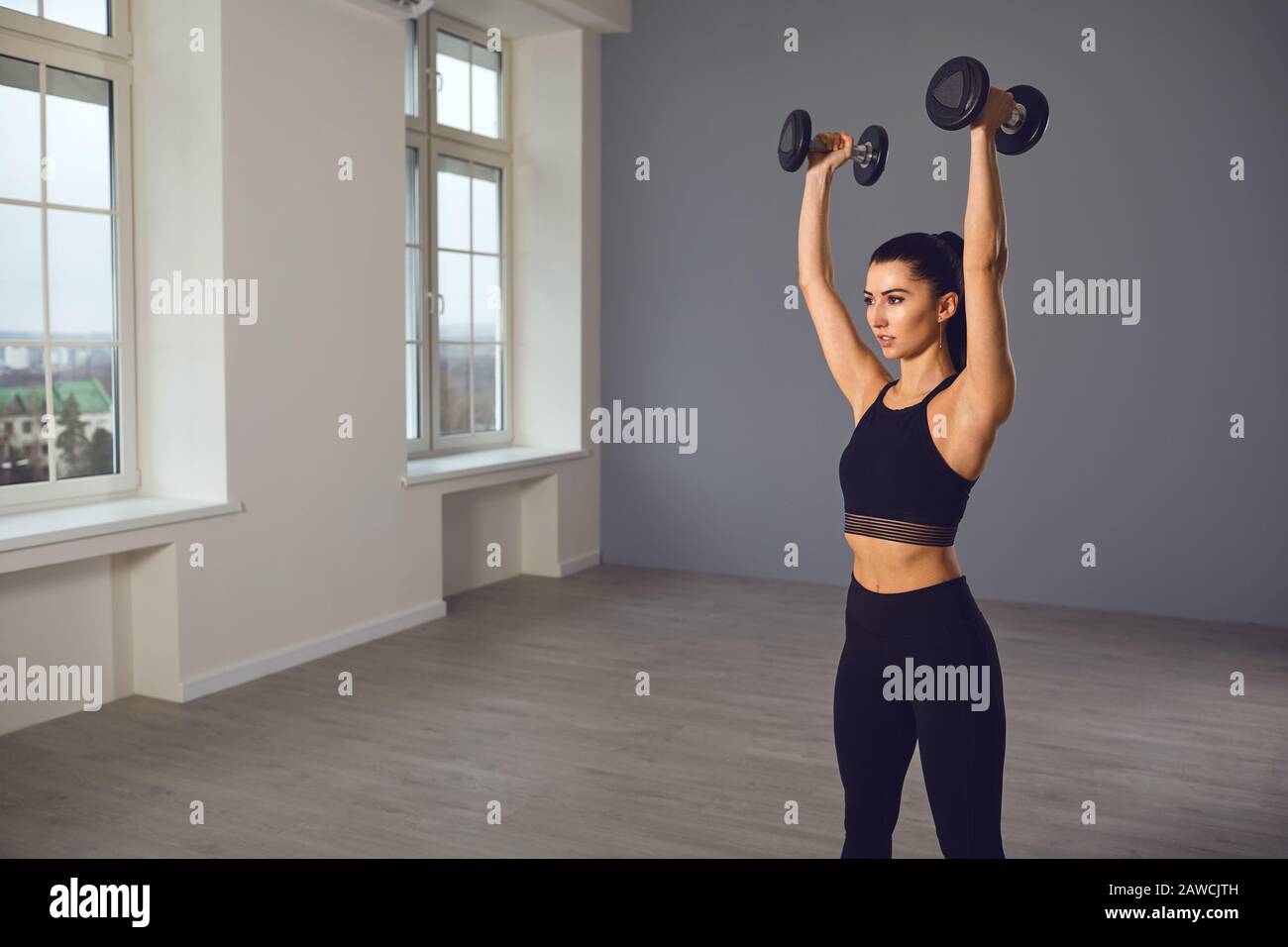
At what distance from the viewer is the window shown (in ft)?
18.9

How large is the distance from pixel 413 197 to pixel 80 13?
1.90 m

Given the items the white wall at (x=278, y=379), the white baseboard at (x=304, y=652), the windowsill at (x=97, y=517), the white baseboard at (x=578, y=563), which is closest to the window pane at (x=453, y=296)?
the white wall at (x=278, y=379)

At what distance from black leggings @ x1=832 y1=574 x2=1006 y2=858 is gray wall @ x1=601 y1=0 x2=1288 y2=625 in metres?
4.07

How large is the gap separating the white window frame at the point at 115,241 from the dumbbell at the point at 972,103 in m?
3.26

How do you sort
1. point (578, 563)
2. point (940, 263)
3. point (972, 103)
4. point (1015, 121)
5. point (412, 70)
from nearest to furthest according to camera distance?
point (972, 103)
point (1015, 121)
point (940, 263)
point (412, 70)
point (578, 563)

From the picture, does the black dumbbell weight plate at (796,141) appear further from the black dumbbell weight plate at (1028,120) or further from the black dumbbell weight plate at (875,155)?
the black dumbbell weight plate at (1028,120)

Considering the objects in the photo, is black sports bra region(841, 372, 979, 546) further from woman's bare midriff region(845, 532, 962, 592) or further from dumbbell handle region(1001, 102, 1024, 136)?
dumbbell handle region(1001, 102, 1024, 136)

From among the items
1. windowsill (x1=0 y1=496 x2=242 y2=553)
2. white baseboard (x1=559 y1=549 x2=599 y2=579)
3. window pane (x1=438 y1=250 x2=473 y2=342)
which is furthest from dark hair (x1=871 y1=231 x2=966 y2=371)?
white baseboard (x1=559 y1=549 x2=599 y2=579)

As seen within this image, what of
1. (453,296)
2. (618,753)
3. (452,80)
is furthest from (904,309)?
(452,80)

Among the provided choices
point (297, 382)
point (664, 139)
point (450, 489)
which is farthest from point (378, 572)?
point (664, 139)

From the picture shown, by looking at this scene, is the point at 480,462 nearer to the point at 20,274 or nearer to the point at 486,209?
the point at 486,209

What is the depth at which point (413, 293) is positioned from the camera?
576 cm

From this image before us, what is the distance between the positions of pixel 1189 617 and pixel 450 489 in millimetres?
3462
